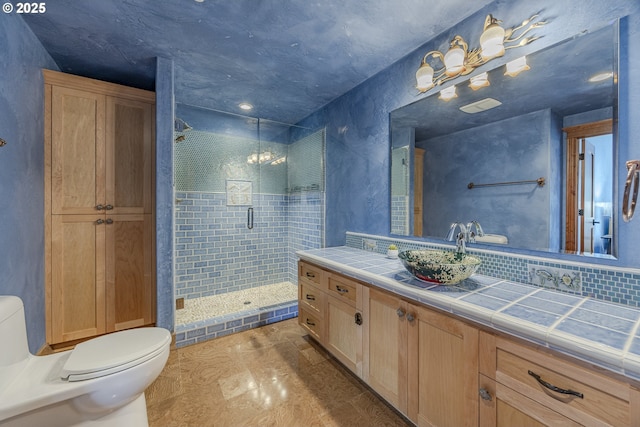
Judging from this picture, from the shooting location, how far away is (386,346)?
1.45 meters

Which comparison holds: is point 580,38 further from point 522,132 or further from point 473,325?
point 473,325

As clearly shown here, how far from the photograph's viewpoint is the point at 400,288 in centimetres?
133

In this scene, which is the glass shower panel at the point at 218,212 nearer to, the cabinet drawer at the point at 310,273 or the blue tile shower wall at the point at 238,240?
the blue tile shower wall at the point at 238,240

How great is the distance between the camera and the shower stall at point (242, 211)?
9.59 feet

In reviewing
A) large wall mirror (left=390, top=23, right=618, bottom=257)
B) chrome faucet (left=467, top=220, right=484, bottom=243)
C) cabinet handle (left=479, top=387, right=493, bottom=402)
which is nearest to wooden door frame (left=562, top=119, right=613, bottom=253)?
large wall mirror (left=390, top=23, right=618, bottom=257)

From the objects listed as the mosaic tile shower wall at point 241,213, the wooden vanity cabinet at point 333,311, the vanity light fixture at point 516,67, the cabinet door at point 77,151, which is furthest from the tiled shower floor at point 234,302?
the vanity light fixture at point 516,67

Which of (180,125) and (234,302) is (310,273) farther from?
(180,125)

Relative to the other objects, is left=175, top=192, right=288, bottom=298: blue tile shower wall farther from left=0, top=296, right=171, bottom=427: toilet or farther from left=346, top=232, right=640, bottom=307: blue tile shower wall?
left=346, top=232, right=640, bottom=307: blue tile shower wall

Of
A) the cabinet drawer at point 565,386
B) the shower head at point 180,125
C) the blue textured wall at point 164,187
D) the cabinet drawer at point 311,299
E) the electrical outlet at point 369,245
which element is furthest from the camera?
the shower head at point 180,125

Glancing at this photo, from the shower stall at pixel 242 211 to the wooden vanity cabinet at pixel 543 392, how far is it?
2.14 meters

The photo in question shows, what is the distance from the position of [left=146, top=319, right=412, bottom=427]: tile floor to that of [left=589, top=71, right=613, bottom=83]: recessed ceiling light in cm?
197

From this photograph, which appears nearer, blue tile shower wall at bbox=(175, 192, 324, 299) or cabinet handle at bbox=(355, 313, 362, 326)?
cabinet handle at bbox=(355, 313, 362, 326)

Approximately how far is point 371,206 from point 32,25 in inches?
110

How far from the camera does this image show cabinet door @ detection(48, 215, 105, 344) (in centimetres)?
206
